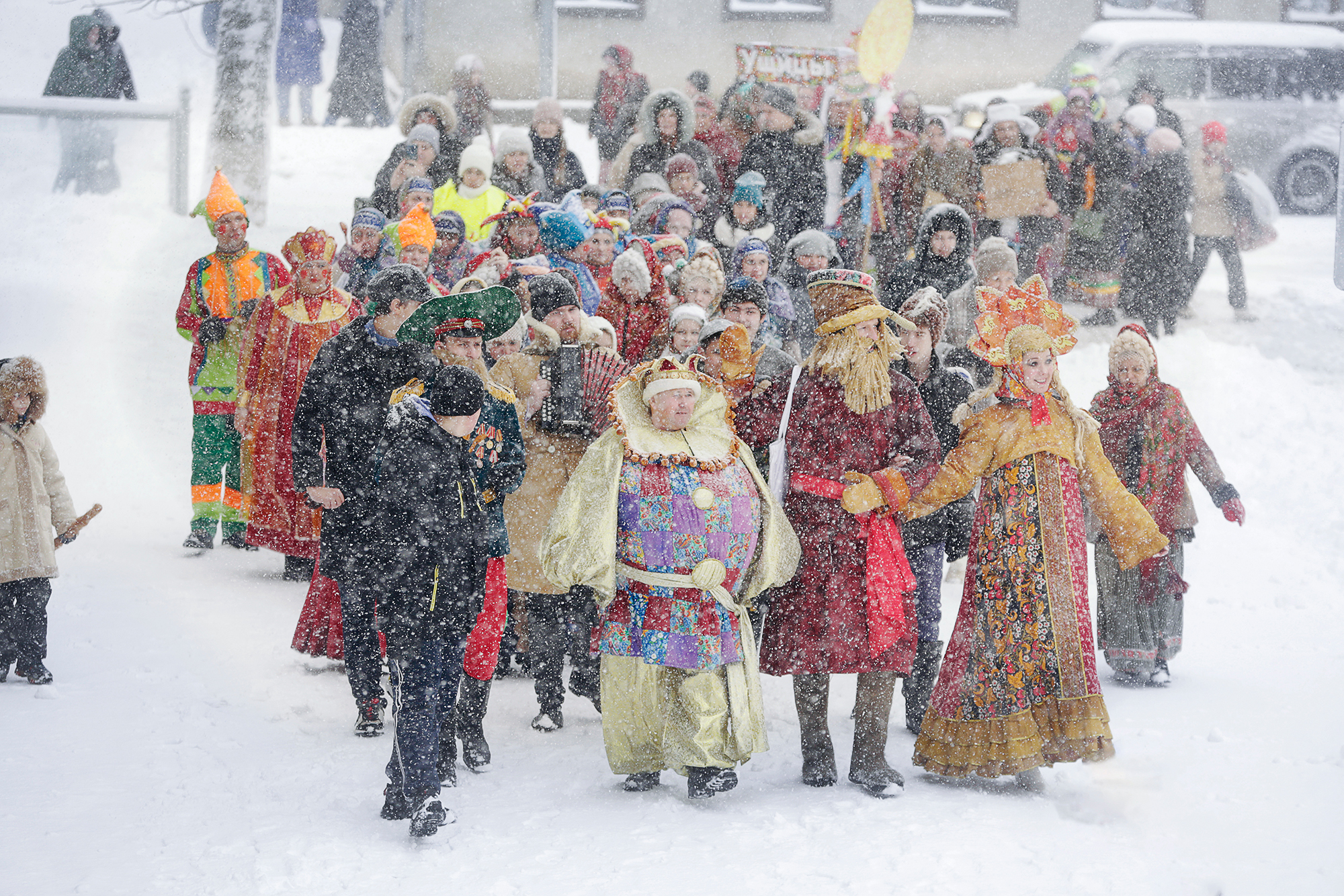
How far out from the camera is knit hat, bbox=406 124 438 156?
1052 cm

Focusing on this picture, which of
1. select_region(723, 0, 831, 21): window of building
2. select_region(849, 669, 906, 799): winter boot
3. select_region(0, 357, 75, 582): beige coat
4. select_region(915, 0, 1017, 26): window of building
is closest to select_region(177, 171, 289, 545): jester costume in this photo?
select_region(0, 357, 75, 582): beige coat

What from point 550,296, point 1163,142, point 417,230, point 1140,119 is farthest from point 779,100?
point 550,296

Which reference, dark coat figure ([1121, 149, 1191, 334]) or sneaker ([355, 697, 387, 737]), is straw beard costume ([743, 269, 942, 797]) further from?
dark coat figure ([1121, 149, 1191, 334])

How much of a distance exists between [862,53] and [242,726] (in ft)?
36.9

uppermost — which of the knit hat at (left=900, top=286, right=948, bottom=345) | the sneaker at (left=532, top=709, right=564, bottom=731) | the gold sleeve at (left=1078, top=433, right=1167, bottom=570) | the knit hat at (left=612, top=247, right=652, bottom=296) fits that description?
the knit hat at (left=612, top=247, right=652, bottom=296)

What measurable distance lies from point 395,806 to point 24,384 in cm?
263

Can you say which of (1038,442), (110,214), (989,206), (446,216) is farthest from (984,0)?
(1038,442)

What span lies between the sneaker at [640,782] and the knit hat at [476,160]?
5.64 meters

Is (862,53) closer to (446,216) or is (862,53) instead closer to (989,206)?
(989,206)

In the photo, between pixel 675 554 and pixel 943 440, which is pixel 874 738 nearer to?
pixel 675 554

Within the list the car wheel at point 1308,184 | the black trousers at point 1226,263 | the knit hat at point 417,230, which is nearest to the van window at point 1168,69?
the car wheel at point 1308,184

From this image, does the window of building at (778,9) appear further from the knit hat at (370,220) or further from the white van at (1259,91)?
the knit hat at (370,220)

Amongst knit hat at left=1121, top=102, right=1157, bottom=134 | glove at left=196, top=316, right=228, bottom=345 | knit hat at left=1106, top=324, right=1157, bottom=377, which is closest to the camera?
knit hat at left=1106, top=324, right=1157, bottom=377

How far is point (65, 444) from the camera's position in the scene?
33.3 ft
